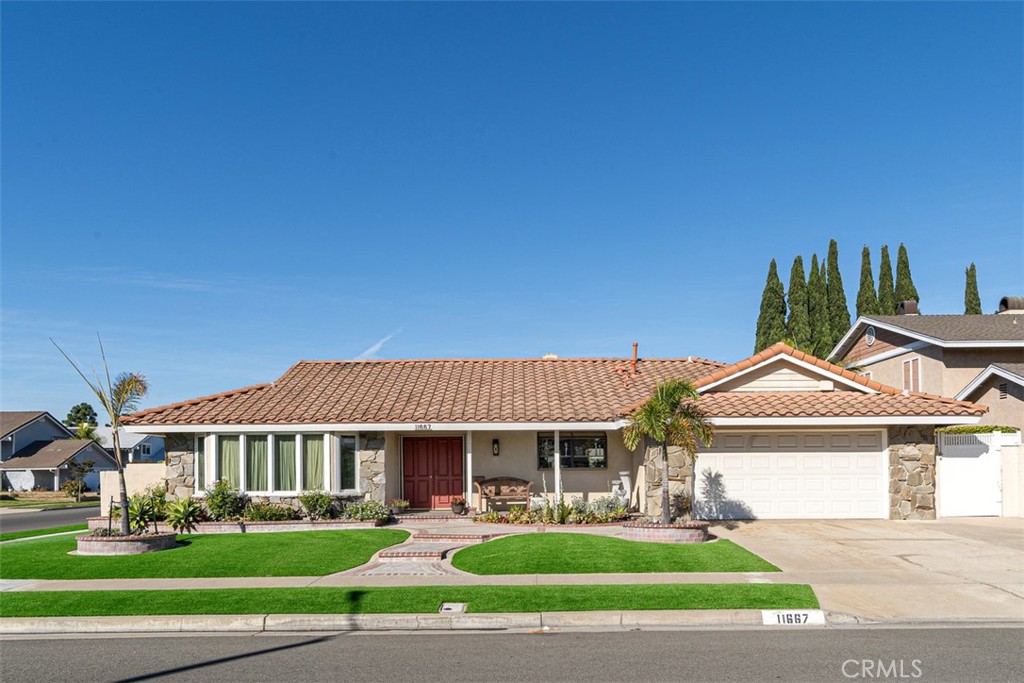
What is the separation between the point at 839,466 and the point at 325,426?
42.8 ft

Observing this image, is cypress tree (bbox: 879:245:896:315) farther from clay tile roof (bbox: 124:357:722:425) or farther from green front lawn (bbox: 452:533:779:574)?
green front lawn (bbox: 452:533:779:574)

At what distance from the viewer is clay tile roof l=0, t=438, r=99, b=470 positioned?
52.2 meters

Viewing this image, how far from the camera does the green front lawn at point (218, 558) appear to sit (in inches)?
540

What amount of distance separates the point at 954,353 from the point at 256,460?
2467 cm

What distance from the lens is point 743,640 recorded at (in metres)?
9.37

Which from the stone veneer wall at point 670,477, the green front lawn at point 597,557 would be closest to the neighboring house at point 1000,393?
the stone veneer wall at point 670,477

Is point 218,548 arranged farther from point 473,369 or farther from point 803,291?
point 803,291

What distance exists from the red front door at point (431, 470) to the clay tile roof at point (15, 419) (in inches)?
1729

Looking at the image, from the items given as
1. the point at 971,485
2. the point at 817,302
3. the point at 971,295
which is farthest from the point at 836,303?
the point at 971,485

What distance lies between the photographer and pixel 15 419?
5631 centimetres

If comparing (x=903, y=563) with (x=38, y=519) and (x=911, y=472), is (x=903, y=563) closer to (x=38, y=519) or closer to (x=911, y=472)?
(x=911, y=472)

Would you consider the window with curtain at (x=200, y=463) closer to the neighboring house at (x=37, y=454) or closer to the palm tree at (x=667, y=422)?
the palm tree at (x=667, y=422)

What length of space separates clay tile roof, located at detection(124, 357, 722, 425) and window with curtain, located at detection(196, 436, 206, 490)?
794 mm

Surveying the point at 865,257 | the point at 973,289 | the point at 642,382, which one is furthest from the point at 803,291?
the point at 642,382
